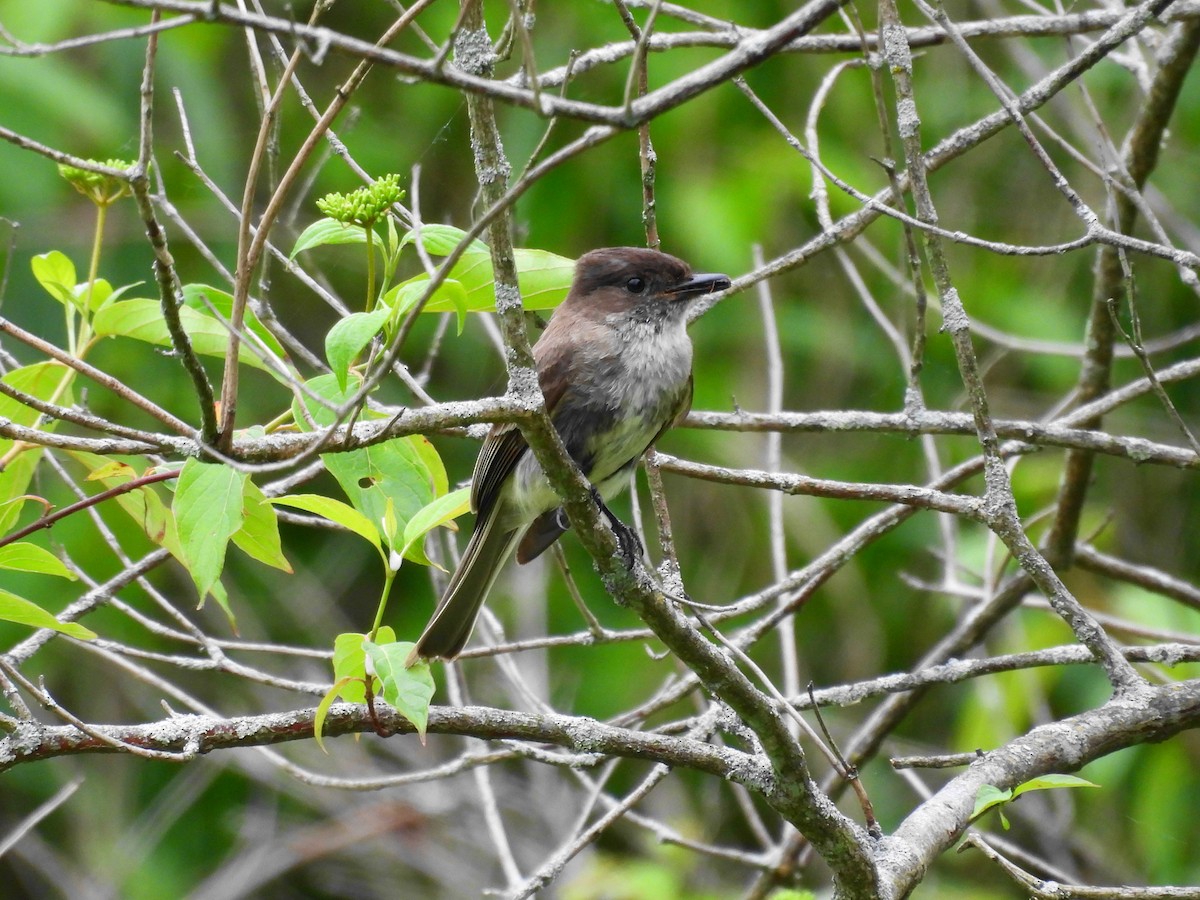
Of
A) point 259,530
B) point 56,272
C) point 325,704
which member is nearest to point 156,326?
point 56,272

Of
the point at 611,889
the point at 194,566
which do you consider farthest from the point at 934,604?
the point at 194,566

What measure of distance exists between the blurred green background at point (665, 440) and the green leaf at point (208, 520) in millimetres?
3622

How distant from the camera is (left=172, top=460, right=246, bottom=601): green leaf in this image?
6.63ft

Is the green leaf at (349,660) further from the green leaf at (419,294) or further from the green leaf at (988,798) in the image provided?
the green leaf at (988,798)

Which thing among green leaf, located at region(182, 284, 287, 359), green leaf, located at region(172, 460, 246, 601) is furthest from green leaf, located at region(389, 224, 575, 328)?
green leaf, located at region(172, 460, 246, 601)

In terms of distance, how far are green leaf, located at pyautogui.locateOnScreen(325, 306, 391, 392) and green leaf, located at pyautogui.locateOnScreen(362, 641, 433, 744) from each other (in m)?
0.47

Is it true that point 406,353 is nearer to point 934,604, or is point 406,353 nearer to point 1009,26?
point 934,604

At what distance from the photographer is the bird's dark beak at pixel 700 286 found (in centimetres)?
358

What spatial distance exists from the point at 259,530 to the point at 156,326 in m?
0.50

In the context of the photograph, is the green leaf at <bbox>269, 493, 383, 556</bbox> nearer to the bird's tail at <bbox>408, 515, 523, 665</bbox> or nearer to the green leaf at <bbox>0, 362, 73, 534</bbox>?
the green leaf at <bbox>0, 362, 73, 534</bbox>

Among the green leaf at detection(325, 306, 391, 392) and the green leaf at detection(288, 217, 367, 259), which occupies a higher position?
the green leaf at detection(288, 217, 367, 259)

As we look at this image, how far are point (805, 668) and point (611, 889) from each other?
6.32ft

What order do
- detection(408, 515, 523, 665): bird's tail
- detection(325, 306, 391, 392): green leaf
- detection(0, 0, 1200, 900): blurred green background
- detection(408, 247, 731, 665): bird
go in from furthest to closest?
detection(0, 0, 1200, 900): blurred green background
detection(408, 247, 731, 665): bird
detection(408, 515, 523, 665): bird's tail
detection(325, 306, 391, 392): green leaf

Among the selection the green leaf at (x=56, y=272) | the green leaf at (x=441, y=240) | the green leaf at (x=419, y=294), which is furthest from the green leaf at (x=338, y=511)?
the green leaf at (x=56, y=272)
